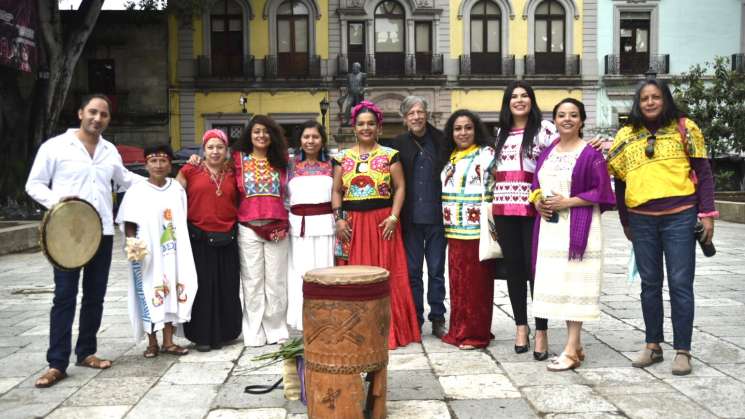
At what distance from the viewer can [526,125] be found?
4973 millimetres

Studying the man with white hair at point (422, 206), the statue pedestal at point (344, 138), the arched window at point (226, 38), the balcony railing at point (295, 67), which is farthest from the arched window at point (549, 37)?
the man with white hair at point (422, 206)

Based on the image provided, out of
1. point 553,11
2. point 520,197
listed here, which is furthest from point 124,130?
point 520,197

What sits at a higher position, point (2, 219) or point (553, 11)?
point (553, 11)

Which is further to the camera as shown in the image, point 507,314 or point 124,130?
point 124,130

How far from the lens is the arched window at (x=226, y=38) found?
84.1ft

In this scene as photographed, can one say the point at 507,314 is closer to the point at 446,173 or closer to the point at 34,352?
the point at 446,173

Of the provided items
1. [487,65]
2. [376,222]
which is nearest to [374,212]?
[376,222]

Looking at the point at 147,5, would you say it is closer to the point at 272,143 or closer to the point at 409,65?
the point at 409,65

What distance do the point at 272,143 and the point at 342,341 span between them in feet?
7.43

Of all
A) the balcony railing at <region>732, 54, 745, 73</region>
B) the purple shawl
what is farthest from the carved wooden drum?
the balcony railing at <region>732, 54, 745, 73</region>

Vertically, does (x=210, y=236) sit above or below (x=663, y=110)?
below

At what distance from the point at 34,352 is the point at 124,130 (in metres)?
21.0

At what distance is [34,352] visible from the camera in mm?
5355

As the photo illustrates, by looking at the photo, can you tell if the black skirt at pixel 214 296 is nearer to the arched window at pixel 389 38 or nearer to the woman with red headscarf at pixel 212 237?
the woman with red headscarf at pixel 212 237
